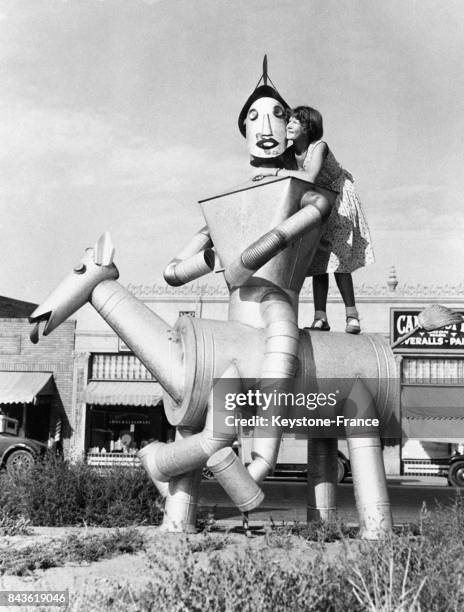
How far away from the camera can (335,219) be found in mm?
6543

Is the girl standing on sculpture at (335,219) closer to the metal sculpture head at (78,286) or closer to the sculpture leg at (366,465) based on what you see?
the sculpture leg at (366,465)

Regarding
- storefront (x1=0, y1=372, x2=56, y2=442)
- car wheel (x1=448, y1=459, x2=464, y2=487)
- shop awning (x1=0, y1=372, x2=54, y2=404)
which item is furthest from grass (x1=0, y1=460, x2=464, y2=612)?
storefront (x1=0, y1=372, x2=56, y2=442)

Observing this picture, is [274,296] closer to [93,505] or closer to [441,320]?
[441,320]

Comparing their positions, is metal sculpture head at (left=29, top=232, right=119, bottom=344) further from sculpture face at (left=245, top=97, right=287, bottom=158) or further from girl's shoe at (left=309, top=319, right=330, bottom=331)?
girl's shoe at (left=309, top=319, right=330, bottom=331)

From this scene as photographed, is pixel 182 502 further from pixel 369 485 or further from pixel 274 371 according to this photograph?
pixel 369 485

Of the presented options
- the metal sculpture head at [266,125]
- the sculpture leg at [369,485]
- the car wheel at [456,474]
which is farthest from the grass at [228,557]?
the car wheel at [456,474]

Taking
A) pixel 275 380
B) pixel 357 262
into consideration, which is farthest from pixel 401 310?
pixel 275 380

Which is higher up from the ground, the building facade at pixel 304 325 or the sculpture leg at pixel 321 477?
the building facade at pixel 304 325

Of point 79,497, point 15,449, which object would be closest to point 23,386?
point 15,449

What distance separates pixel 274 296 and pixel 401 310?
13.8 metres

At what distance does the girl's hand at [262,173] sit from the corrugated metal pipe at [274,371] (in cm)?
119

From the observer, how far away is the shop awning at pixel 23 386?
19.6m

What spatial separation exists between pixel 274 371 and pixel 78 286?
6.02 ft

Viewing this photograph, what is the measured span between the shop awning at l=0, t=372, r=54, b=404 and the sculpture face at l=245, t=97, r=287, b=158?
14.5m
